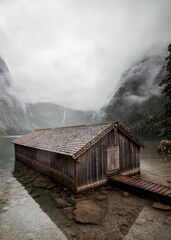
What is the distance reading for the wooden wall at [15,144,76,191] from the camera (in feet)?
34.4

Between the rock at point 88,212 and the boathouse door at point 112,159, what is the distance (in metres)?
3.59

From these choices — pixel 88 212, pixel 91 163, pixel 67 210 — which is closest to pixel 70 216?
pixel 67 210

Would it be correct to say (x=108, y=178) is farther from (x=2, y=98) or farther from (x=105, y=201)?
(x=2, y=98)

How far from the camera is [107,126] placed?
11578mm

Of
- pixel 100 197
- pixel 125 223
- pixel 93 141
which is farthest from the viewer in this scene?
pixel 93 141

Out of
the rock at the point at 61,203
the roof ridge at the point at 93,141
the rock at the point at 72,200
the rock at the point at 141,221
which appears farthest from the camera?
the roof ridge at the point at 93,141

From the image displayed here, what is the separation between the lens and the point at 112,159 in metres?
11.9

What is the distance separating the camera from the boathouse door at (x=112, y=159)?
11.7 metres

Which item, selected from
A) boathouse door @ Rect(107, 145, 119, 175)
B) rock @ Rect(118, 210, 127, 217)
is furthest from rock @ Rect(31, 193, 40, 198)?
rock @ Rect(118, 210, 127, 217)

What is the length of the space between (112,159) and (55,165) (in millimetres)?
5147

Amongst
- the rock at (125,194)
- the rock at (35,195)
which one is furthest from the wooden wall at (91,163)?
the rock at (35,195)

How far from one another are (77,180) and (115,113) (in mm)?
152096

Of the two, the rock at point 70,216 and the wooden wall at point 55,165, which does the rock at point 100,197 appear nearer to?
the wooden wall at point 55,165

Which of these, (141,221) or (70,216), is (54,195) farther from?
(141,221)
